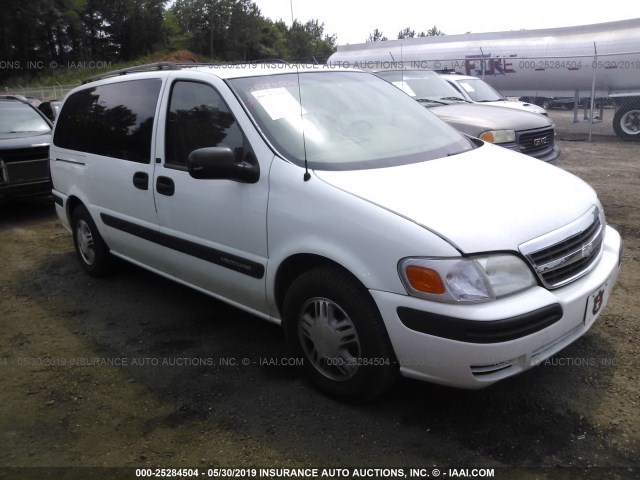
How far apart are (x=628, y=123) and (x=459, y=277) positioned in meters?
14.3

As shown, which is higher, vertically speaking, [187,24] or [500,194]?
[187,24]

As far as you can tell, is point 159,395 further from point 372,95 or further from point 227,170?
point 372,95

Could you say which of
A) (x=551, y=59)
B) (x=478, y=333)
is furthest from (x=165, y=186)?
(x=551, y=59)

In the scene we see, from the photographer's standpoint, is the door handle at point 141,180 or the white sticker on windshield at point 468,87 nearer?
the door handle at point 141,180

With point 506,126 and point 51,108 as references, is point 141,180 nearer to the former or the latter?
point 506,126

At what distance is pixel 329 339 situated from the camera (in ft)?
9.57

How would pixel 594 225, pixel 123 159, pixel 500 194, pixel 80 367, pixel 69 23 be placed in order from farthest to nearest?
pixel 69 23 → pixel 123 159 → pixel 80 367 → pixel 594 225 → pixel 500 194

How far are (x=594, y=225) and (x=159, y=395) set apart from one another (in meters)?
2.58

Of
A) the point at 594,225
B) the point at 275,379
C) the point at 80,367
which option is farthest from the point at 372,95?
the point at 80,367

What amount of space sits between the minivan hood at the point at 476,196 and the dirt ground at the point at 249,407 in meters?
0.92

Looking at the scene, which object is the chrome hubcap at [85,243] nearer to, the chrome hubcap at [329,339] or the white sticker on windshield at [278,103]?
the white sticker on windshield at [278,103]

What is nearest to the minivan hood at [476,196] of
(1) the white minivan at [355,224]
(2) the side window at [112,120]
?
(1) the white minivan at [355,224]

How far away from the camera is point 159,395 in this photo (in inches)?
126

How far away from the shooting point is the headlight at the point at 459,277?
2.46 m
